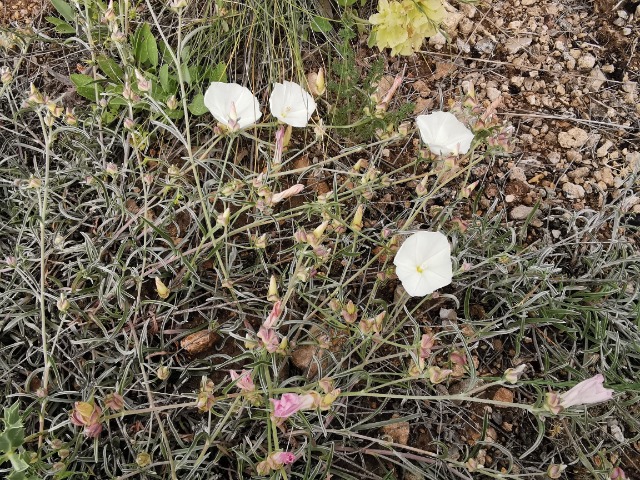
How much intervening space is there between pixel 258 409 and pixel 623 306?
987 mm

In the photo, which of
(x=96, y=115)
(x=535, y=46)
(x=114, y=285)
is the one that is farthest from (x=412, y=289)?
(x=535, y=46)

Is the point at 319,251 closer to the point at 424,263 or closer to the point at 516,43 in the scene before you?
the point at 424,263

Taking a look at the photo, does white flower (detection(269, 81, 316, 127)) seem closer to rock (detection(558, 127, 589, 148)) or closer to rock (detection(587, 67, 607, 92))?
rock (detection(558, 127, 589, 148))

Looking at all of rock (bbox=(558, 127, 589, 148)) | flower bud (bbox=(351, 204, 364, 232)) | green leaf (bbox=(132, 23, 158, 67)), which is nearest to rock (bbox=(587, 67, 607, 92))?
rock (bbox=(558, 127, 589, 148))

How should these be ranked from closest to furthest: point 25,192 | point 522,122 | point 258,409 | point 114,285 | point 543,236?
point 258,409, point 114,285, point 25,192, point 543,236, point 522,122

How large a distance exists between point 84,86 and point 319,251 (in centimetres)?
89

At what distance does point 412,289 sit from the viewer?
52.1 inches

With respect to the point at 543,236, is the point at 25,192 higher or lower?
higher

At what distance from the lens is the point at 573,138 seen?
1.87 m

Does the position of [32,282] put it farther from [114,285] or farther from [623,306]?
[623,306]

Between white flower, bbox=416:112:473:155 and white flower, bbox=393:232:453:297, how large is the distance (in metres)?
0.20

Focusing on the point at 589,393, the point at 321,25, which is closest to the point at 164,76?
the point at 321,25

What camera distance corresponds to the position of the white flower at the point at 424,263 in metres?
1.33

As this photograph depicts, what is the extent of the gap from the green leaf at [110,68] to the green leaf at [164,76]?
118 millimetres
